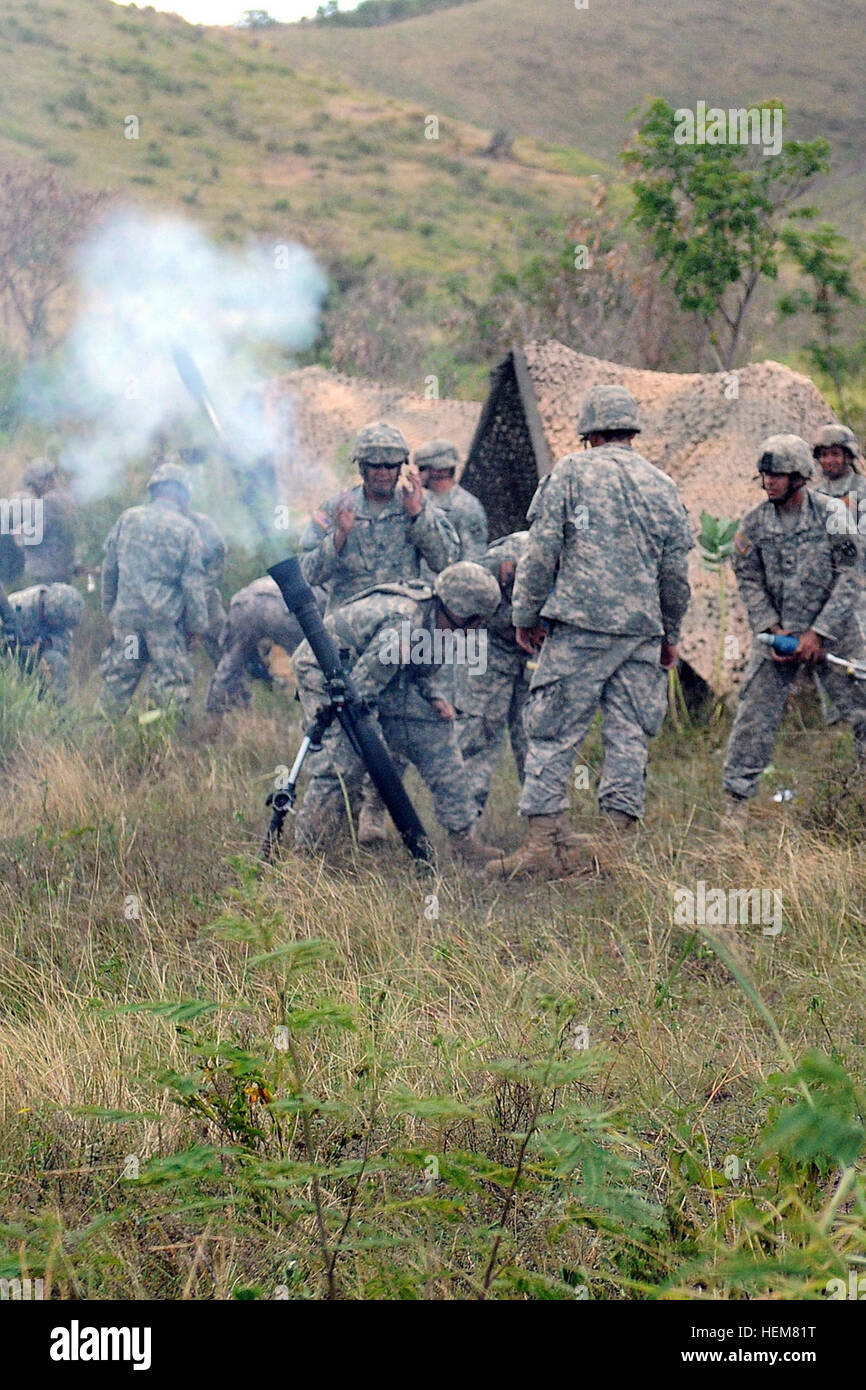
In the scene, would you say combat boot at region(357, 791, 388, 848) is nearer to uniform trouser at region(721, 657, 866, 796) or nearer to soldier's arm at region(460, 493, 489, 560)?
uniform trouser at region(721, 657, 866, 796)

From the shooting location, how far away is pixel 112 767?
22.7ft

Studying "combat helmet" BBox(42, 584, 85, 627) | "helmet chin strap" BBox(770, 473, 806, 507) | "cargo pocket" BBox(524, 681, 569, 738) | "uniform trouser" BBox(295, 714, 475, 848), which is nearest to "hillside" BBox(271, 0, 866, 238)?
"combat helmet" BBox(42, 584, 85, 627)

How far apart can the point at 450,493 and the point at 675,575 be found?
277 centimetres

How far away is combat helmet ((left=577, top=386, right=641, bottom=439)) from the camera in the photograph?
19.6ft

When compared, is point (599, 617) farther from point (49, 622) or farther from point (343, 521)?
point (49, 622)

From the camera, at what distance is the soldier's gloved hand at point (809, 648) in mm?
6324

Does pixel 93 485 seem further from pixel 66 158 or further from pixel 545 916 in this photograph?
pixel 66 158

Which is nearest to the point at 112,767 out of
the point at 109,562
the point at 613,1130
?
the point at 109,562

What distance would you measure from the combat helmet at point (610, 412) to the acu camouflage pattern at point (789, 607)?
983mm

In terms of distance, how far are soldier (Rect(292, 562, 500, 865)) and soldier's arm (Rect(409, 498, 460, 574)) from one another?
0.76 m

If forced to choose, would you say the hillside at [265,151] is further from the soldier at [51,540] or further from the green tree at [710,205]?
the soldier at [51,540]

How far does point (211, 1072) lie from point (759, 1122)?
4.25 feet

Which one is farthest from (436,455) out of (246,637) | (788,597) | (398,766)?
(398,766)

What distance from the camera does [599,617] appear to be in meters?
5.81
